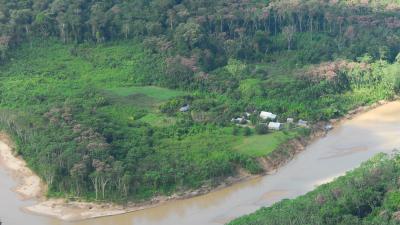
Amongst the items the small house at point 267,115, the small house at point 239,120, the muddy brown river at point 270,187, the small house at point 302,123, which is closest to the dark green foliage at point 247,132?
the small house at point 239,120

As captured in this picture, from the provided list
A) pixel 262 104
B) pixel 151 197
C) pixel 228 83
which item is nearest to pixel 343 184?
pixel 151 197

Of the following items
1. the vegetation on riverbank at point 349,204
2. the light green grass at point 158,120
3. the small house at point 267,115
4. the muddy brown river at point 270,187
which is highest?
the vegetation on riverbank at point 349,204

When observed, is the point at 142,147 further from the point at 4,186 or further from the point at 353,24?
the point at 353,24

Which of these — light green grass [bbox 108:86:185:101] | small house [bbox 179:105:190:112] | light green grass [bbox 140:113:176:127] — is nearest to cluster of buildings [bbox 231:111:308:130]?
small house [bbox 179:105:190:112]

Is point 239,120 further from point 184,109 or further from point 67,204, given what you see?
point 67,204

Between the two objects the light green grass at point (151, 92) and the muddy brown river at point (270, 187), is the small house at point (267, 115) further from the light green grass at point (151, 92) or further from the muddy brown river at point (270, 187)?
the light green grass at point (151, 92)
